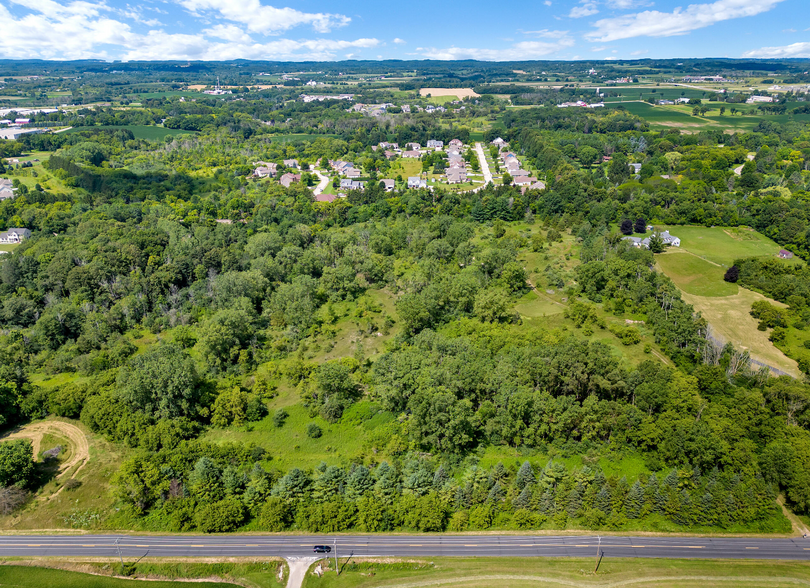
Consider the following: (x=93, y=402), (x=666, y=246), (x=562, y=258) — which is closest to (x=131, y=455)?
(x=93, y=402)

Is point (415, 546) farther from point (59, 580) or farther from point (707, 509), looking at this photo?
point (59, 580)

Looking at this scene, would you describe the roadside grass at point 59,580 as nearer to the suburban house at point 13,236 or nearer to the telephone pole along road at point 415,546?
the telephone pole along road at point 415,546

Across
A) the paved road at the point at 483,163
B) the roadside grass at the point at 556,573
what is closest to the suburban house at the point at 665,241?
the paved road at the point at 483,163

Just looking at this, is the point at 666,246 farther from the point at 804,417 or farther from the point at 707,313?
the point at 804,417

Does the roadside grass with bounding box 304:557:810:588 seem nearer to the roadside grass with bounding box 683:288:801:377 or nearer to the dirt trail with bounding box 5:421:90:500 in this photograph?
the dirt trail with bounding box 5:421:90:500

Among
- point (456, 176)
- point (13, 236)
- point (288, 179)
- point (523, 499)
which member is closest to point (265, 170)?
point (288, 179)

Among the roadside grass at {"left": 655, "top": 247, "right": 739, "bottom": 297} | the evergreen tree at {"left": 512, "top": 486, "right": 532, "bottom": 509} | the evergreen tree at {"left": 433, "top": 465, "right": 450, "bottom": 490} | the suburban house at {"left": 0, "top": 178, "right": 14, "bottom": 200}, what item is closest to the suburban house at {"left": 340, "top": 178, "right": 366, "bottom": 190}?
the roadside grass at {"left": 655, "top": 247, "right": 739, "bottom": 297}

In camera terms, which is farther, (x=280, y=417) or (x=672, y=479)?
(x=280, y=417)
